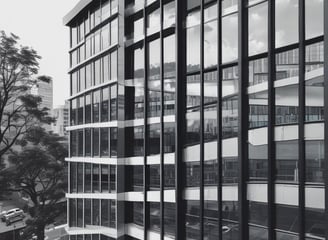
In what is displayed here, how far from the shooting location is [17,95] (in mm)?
22359

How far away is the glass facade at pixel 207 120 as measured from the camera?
25.7ft

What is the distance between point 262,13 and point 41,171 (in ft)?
64.5

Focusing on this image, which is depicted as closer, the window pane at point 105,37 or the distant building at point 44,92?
the window pane at point 105,37

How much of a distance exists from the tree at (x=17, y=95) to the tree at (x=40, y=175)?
82 cm

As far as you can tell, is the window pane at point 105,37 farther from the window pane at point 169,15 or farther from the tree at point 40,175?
the tree at point 40,175

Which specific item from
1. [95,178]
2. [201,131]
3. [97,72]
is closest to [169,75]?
[201,131]

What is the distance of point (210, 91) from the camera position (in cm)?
1006

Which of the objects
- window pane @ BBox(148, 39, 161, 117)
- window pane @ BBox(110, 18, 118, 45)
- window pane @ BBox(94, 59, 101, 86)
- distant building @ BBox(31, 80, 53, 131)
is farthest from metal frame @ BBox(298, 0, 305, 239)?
distant building @ BBox(31, 80, 53, 131)

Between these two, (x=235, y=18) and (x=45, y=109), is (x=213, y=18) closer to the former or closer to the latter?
(x=235, y=18)

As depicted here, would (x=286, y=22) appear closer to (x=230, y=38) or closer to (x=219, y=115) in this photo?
(x=230, y=38)

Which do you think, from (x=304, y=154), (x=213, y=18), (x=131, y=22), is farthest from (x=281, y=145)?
(x=131, y=22)

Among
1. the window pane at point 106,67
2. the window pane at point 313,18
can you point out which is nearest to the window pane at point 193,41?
the window pane at point 313,18

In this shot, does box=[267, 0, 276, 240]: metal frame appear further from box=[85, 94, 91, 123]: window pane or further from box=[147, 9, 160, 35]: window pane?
box=[85, 94, 91, 123]: window pane

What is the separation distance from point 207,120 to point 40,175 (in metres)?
17.3
